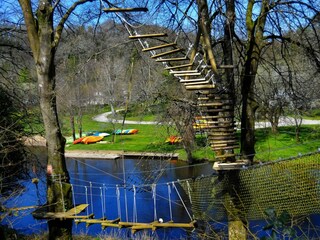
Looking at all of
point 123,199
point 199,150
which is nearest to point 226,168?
point 123,199

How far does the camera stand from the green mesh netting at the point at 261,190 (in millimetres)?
4316

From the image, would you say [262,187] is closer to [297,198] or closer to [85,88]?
[297,198]

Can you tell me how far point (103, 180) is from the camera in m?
14.7

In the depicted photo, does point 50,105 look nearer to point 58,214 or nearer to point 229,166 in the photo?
point 58,214

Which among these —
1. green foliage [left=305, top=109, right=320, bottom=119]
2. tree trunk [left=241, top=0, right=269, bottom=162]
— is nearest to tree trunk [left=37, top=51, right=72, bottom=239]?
tree trunk [left=241, top=0, right=269, bottom=162]

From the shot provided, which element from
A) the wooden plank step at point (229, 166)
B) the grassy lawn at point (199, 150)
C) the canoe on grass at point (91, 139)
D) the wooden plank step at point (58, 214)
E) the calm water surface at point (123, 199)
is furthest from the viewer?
the canoe on grass at point (91, 139)

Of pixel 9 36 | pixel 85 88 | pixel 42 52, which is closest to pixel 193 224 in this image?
pixel 42 52

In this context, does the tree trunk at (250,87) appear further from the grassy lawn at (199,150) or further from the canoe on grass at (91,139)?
the canoe on grass at (91,139)

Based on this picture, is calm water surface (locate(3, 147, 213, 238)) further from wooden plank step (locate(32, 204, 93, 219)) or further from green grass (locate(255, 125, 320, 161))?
green grass (locate(255, 125, 320, 161))

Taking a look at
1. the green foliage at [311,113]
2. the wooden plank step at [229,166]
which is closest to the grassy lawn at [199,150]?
the green foliage at [311,113]

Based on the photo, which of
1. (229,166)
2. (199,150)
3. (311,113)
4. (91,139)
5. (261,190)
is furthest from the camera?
(91,139)

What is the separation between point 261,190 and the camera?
15.3 ft

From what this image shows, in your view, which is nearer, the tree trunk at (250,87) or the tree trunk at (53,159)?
the tree trunk at (250,87)

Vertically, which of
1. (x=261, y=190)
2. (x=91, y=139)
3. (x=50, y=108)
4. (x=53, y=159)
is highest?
(x=50, y=108)
